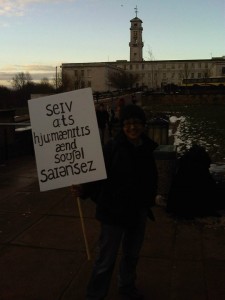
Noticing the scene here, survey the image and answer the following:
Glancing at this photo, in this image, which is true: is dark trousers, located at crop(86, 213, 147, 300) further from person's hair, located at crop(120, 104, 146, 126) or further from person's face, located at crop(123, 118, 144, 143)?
person's hair, located at crop(120, 104, 146, 126)

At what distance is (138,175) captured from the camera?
3318mm

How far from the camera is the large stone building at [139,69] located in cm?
13225

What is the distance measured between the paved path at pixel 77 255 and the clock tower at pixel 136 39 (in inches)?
5790

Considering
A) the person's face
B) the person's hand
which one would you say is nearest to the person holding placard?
the person's face

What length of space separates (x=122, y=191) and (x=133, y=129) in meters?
0.50

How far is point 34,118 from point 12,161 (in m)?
Result: 6.90

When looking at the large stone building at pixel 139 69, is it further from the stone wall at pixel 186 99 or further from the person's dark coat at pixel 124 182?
the person's dark coat at pixel 124 182

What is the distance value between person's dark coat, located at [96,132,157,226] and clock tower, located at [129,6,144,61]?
149 meters

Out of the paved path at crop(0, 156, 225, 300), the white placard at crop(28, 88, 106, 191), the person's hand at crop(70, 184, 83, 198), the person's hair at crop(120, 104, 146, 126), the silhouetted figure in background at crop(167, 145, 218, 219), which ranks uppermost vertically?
the person's hair at crop(120, 104, 146, 126)

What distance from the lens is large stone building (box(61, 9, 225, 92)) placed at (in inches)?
5207

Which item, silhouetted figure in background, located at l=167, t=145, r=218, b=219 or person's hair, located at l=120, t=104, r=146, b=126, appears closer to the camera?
person's hair, located at l=120, t=104, r=146, b=126

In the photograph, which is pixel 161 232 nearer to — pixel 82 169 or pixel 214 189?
pixel 214 189

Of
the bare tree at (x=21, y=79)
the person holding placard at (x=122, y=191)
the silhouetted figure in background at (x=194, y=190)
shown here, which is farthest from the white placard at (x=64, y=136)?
the bare tree at (x=21, y=79)

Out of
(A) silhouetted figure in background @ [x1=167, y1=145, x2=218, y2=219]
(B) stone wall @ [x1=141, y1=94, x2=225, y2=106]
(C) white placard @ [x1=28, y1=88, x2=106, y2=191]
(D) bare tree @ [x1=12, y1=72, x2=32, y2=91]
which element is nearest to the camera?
(C) white placard @ [x1=28, y1=88, x2=106, y2=191]
